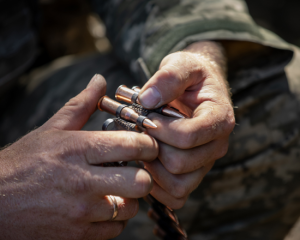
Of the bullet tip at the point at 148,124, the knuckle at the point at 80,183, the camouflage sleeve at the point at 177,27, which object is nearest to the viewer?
the knuckle at the point at 80,183

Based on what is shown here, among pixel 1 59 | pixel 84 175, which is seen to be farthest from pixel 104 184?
pixel 1 59

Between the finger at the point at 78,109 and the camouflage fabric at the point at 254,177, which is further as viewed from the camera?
the camouflage fabric at the point at 254,177

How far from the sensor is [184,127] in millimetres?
997

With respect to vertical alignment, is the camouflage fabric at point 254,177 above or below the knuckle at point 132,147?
below

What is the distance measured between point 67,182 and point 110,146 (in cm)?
21

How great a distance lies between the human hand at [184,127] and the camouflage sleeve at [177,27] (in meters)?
0.46

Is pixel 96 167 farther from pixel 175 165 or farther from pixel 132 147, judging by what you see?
pixel 175 165

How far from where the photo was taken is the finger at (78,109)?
3.69 feet

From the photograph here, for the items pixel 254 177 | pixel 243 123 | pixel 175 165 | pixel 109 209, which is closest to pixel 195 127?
pixel 175 165

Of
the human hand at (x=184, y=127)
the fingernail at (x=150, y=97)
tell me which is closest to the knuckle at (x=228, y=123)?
the human hand at (x=184, y=127)

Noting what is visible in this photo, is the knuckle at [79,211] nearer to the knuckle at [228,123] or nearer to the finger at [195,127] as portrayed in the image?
the finger at [195,127]

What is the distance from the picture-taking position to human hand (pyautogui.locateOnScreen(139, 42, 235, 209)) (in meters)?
1.02

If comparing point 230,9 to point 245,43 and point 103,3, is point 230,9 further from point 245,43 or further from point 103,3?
point 103,3

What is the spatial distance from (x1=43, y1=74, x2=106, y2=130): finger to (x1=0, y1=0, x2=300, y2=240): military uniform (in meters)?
0.52
